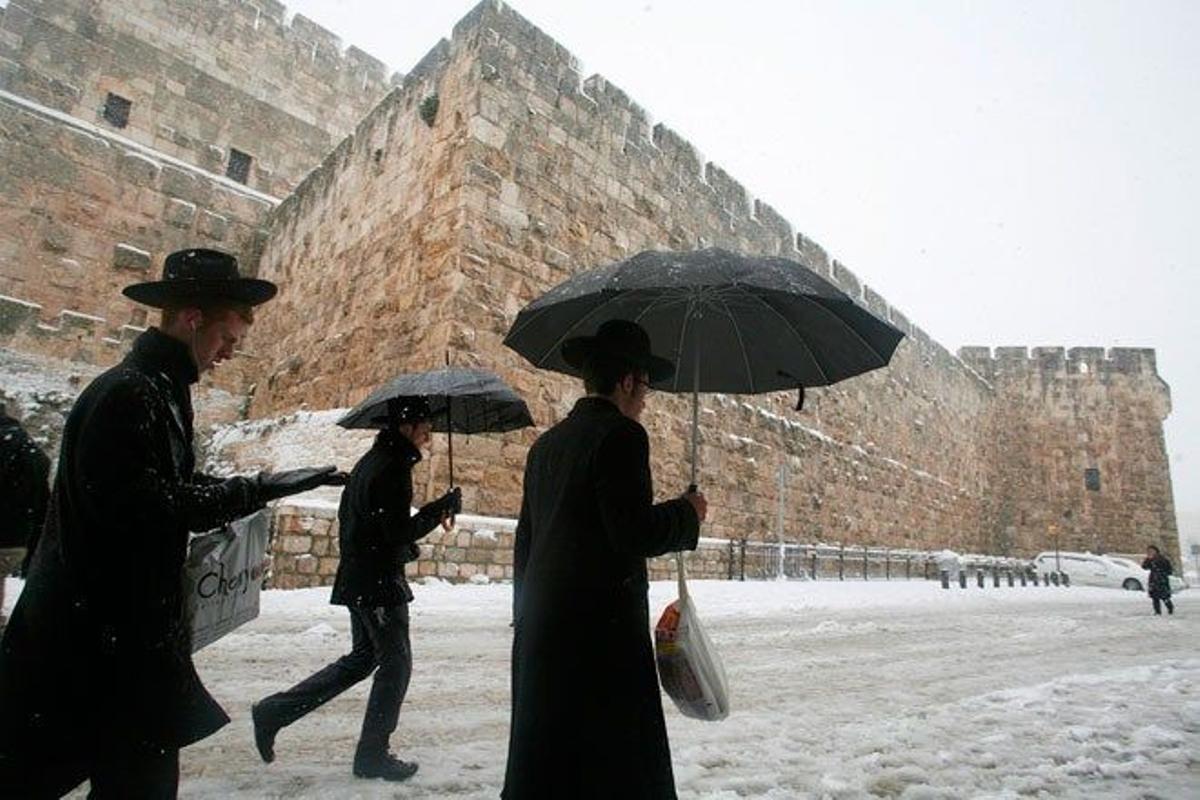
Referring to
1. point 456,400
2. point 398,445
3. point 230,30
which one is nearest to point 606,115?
point 456,400

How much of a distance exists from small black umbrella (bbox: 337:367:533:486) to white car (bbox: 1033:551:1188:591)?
2468 cm

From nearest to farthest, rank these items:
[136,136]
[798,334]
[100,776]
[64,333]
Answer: [100,776]
[798,334]
[64,333]
[136,136]

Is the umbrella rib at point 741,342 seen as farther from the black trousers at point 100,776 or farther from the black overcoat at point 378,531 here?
the black trousers at point 100,776

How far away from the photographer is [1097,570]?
75.3ft

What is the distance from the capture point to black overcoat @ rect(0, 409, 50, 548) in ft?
12.1

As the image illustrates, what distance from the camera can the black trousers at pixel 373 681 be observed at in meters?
2.69

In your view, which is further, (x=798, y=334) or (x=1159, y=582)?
(x=1159, y=582)

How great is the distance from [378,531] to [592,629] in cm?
147

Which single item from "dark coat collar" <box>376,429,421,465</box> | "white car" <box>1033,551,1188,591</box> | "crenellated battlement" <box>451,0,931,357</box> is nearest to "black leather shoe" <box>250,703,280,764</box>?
"dark coat collar" <box>376,429,421,465</box>

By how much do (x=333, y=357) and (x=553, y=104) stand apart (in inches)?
201

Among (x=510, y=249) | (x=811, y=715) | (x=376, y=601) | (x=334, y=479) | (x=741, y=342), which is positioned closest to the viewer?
(x=334, y=479)

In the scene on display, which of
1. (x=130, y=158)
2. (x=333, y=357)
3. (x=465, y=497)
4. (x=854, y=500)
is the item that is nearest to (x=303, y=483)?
(x=465, y=497)

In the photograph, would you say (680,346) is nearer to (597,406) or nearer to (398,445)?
(597,406)

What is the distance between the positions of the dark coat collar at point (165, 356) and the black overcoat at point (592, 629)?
94 cm
